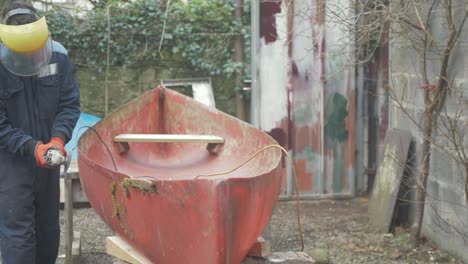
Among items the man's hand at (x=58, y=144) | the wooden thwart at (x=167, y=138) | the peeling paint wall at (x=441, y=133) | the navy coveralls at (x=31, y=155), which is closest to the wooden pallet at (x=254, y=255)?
the navy coveralls at (x=31, y=155)

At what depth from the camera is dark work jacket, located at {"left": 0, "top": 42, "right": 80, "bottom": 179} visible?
16.8ft

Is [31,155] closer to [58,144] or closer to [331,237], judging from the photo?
[58,144]

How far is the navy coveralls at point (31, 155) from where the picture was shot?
5086 millimetres

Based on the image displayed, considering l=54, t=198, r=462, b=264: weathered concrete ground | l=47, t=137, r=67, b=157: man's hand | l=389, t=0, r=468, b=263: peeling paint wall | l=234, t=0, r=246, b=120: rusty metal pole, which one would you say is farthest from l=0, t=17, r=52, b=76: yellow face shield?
l=234, t=0, r=246, b=120: rusty metal pole

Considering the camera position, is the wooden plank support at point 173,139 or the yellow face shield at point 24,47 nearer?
the yellow face shield at point 24,47

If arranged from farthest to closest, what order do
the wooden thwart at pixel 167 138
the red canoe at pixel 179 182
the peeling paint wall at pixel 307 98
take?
the peeling paint wall at pixel 307 98
the wooden thwart at pixel 167 138
the red canoe at pixel 179 182

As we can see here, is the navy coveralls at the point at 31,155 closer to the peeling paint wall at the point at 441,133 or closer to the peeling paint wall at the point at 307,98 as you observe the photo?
the peeling paint wall at the point at 441,133

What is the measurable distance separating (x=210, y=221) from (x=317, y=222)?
379cm

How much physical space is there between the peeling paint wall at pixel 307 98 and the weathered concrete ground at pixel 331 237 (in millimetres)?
403

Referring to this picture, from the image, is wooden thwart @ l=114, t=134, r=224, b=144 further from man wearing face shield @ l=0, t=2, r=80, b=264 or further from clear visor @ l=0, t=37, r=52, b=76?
clear visor @ l=0, t=37, r=52, b=76

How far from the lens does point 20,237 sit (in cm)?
508

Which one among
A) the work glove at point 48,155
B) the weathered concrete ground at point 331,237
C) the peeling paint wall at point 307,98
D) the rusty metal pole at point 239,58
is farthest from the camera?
the rusty metal pole at point 239,58

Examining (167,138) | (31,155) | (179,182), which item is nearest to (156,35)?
(167,138)

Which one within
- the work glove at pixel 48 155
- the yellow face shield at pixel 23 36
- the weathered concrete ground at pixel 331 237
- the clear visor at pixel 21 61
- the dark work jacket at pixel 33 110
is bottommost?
the weathered concrete ground at pixel 331 237
